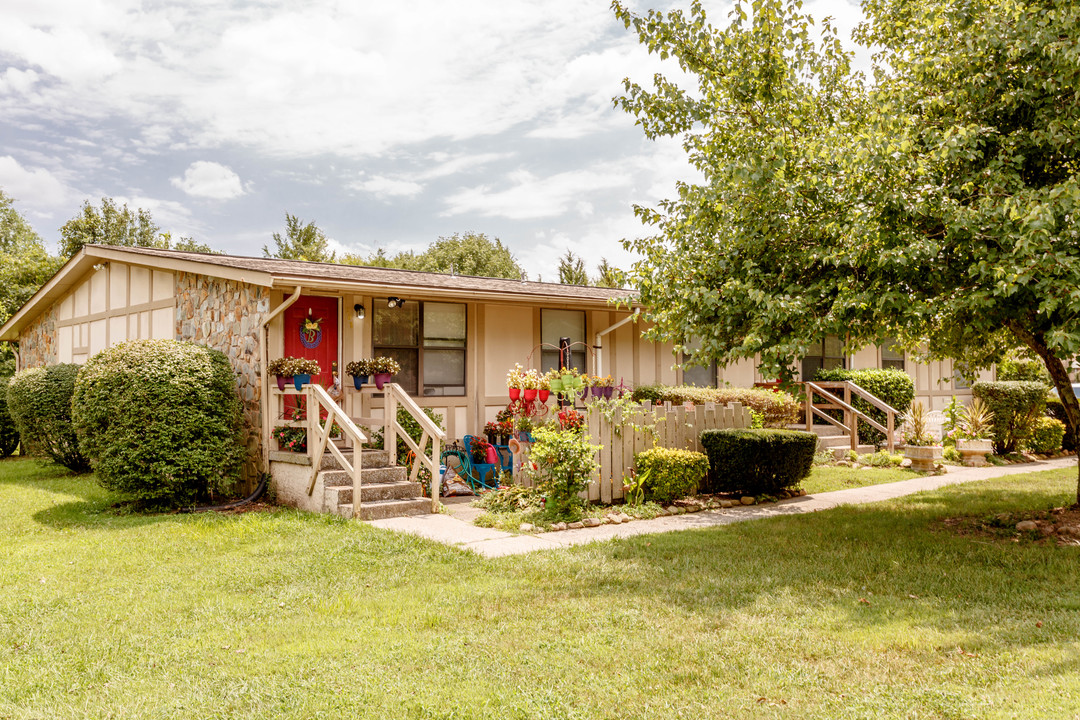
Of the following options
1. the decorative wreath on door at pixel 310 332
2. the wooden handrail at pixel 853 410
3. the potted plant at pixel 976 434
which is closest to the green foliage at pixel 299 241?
the decorative wreath on door at pixel 310 332

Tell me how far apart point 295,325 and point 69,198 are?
33669 millimetres

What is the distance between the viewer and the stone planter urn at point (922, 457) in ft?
40.5

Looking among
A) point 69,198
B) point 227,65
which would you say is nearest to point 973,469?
point 227,65

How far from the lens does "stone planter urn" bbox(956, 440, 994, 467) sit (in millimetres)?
13531

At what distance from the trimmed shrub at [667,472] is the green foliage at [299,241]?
31.0 m

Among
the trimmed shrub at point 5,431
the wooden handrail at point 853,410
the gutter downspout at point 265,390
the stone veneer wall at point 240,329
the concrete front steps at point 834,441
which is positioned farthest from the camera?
the trimmed shrub at point 5,431

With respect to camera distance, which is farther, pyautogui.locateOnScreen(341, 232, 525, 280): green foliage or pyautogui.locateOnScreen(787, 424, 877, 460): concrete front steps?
pyautogui.locateOnScreen(341, 232, 525, 280): green foliage

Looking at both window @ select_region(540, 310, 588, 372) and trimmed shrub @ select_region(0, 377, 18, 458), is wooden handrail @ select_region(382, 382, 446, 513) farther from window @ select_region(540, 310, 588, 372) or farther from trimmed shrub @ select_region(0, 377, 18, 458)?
trimmed shrub @ select_region(0, 377, 18, 458)

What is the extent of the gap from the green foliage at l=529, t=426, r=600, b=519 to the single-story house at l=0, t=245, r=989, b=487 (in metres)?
1.45

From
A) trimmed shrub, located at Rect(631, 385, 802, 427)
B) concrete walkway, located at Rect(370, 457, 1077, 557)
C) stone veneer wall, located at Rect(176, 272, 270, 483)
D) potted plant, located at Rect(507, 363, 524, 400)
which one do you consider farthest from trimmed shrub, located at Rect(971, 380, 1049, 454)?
stone veneer wall, located at Rect(176, 272, 270, 483)

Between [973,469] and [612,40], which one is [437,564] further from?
[973,469]

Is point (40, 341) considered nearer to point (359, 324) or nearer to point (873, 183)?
point (359, 324)

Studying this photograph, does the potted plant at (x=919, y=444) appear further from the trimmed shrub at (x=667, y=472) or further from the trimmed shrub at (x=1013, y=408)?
the trimmed shrub at (x=667, y=472)

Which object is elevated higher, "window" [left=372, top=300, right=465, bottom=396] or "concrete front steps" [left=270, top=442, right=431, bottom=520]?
"window" [left=372, top=300, right=465, bottom=396]
